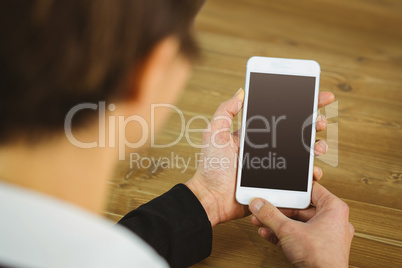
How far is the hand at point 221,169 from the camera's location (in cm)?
77

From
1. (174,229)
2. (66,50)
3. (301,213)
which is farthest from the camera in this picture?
(301,213)

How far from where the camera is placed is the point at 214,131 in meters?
0.82

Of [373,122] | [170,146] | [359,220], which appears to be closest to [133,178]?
[170,146]

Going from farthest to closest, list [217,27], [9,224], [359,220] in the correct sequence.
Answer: [217,27]
[359,220]
[9,224]

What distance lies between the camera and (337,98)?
38.6 inches

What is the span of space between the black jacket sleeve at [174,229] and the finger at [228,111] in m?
0.17

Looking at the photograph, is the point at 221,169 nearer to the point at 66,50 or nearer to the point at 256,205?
the point at 256,205

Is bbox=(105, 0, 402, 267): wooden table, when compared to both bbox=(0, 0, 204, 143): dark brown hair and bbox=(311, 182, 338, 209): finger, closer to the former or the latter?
bbox=(311, 182, 338, 209): finger

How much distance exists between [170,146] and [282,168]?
→ 8.5 inches

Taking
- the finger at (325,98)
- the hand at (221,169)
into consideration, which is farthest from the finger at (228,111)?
the finger at (325,98)

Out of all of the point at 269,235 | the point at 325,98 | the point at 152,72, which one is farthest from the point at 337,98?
the point at 152,72

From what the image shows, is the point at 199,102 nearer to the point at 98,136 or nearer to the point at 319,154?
the point at 319,154

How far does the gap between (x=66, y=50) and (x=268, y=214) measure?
48cm

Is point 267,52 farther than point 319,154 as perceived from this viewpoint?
Yes
